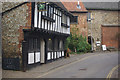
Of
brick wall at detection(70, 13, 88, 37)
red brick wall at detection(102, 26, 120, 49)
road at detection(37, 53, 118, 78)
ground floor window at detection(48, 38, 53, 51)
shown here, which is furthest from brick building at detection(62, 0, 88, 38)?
road at detection(37, 53, 118, 78)

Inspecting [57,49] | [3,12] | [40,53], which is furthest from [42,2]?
[57,49]

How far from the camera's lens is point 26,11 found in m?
14.0

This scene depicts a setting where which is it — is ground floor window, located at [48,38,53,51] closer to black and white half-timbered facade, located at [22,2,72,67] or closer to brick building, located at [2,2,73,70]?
black and white half-timbered facade, located at [22,2,72,67]

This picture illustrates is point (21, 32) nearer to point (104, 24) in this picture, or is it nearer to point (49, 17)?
point (49, 17)

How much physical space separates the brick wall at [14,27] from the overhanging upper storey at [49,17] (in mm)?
557

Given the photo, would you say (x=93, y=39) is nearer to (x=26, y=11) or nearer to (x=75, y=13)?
(x=75, y=13)

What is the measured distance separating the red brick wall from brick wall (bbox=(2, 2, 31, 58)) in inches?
987

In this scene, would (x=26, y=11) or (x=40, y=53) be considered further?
(x=40, y=53)

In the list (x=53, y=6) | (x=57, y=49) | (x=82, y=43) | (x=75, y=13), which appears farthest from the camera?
(x=75, y=13)

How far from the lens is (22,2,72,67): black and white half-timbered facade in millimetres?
14117

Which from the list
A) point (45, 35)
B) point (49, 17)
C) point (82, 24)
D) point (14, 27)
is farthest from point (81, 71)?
point (82, 24)

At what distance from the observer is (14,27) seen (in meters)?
14.2

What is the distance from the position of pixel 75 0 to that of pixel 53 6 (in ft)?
59.4

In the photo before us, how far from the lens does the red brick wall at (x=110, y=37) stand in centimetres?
3675
